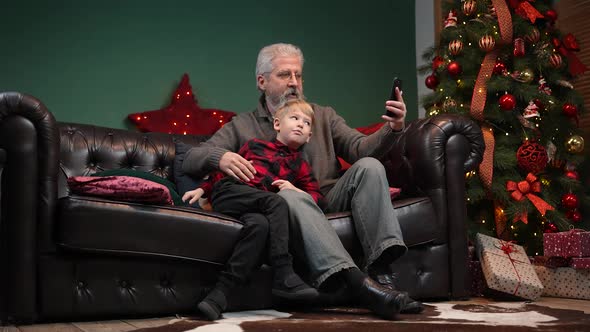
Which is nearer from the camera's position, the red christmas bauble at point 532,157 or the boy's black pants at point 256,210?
the boy's black pants at point 256,210

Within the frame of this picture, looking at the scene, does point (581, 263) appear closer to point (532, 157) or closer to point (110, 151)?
point (532, 157)

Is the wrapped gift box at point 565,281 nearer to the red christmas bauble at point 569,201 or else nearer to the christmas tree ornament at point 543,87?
the red christmas bauble at point 569,201

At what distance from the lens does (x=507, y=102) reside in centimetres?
336

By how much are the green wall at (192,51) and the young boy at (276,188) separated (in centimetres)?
135

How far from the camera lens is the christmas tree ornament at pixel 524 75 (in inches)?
135

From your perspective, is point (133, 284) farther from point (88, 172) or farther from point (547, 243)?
point (547, 243)

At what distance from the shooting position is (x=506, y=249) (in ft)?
8.98

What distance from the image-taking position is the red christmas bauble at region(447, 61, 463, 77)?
360 cm

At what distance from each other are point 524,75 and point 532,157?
0.46 metres

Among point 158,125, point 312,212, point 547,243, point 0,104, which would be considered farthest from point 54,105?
point 547,243

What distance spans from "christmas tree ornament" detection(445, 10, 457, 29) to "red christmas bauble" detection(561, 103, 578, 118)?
782 millimetres

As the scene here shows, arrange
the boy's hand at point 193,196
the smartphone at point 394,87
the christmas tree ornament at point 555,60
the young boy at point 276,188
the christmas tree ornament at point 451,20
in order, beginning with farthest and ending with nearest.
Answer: the christmas tree ornament at point 451,20 < the christmas tree ornament at point 555,60 < the boy's hand at point 193,196 < the smartphone at point 394,87 < the young boy at point 276,188

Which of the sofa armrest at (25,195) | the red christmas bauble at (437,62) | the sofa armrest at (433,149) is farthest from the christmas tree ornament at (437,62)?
the sofa armrest at (25,195)

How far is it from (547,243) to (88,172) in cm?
203
